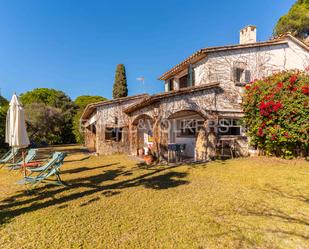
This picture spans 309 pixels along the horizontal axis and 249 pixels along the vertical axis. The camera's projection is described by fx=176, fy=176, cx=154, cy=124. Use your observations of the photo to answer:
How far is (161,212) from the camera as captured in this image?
425 centimetres

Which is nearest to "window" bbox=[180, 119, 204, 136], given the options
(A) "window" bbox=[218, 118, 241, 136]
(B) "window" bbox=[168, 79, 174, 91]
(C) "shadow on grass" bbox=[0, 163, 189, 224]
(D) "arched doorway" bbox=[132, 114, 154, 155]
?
(A) "window" bbox=[218, 118, 241, 136]

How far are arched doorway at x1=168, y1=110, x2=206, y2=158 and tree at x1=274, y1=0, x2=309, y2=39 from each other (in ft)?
83.8

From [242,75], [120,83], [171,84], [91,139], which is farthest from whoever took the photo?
[120,83]

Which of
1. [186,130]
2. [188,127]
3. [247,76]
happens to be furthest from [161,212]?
[186,130]

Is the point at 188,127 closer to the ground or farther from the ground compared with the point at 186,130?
farther from the ground

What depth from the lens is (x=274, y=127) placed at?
32.0 feet

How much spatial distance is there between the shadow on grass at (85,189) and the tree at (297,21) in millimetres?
33195

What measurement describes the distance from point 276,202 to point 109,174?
6.25m

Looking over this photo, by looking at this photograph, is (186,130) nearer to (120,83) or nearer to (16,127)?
(16,127)

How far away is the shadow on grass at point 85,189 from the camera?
470 cm

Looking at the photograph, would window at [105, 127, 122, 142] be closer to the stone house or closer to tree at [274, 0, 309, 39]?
the stone house

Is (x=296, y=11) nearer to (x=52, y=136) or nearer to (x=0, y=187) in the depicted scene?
(x=0, y=187)

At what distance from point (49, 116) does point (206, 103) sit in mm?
25770

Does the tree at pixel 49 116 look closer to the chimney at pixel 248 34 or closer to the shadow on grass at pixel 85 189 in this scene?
the shadow on grass at pixel 85 189
